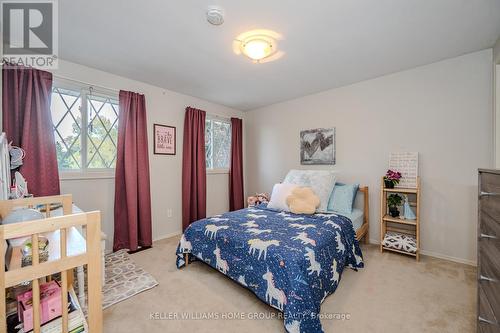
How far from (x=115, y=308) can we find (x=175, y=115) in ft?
8.46

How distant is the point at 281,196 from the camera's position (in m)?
2.75

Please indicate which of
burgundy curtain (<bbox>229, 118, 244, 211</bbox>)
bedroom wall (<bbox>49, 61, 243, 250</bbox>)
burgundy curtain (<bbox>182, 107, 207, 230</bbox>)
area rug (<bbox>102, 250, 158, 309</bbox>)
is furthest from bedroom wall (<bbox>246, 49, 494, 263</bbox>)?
area rug (<bbox>102, 250, 158, 309</bbox>)

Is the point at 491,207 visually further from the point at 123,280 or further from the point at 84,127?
the point at 84,127

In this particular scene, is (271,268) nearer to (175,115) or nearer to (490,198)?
(490,198)

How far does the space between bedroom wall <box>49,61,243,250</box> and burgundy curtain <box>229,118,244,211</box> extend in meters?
0.39

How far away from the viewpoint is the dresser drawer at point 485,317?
39.0 inches

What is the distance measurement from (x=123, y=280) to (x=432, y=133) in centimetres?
375

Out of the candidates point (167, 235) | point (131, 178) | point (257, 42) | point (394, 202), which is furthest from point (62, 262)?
point (394, 202)

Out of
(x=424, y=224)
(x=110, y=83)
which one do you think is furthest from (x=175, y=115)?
(x=424, y=224)

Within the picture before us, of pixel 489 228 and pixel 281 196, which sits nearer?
pixel 489 228

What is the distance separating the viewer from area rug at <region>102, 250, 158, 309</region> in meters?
1.81

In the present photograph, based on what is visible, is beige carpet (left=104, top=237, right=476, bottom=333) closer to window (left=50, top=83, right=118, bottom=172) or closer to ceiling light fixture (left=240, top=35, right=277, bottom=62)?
window (left=50, top=83, right=118, bottom=172)

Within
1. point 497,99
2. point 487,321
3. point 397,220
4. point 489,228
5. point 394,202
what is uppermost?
point 497,99

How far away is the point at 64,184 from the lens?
2363 millimetres
